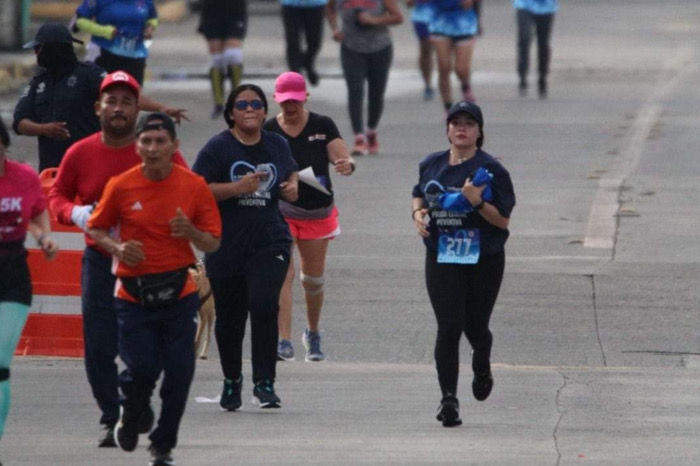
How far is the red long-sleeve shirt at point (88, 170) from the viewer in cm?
768

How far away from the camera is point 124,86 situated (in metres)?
7.64

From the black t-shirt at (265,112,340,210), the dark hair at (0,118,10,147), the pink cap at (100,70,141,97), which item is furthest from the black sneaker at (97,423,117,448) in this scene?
the black t-shirt at (265,112,340,210)

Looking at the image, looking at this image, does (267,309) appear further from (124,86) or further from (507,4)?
(507,4)

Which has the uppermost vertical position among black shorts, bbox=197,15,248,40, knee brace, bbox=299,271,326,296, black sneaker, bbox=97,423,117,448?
black sneaker, bbox=97,423,117,448

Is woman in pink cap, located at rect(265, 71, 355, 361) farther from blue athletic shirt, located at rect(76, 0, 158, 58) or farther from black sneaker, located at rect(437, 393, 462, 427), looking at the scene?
blue athletic shirt, located at rect(76, 0, 158, 58)

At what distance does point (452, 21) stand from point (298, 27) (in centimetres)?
252

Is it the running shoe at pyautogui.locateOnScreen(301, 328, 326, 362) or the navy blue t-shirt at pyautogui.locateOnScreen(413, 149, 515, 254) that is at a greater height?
the navy blue t-shirt at pyautogui.locateOnScreen(413, 149, 515, 254)

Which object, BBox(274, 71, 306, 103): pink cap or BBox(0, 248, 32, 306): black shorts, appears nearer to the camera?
BBox(0, 248, 32, 306): black shorts

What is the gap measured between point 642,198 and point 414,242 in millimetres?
2642

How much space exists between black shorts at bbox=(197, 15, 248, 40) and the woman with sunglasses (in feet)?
36.0

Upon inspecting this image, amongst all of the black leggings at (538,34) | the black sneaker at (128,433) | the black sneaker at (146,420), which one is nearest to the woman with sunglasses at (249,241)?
the black sneaker at (146,420)

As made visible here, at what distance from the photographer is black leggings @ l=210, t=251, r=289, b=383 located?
850 centimetres

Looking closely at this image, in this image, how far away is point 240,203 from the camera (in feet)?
27.9

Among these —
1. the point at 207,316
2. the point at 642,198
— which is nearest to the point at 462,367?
the point at 207,316
